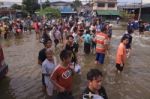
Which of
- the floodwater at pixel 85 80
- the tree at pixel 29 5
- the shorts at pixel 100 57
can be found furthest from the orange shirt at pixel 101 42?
the tree at pixel 29 5

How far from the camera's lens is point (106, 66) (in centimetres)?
1281

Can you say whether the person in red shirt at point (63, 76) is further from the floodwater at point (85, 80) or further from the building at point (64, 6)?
the building at point (64, 6)

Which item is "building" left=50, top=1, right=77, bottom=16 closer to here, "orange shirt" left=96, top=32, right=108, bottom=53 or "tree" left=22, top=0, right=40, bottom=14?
"tree" left=22, top=0, right=40, bottom=14

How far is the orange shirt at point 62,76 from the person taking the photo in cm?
555

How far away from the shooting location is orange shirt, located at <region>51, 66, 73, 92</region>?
5.55 m

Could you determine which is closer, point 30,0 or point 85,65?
point 85,65

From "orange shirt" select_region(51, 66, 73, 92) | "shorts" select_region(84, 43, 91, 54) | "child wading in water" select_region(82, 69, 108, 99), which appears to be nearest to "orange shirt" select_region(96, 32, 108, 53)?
"shorts" select_region(84, 43, 91, 54)

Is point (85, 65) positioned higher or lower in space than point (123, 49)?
lower

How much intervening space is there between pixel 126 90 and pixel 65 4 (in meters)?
104

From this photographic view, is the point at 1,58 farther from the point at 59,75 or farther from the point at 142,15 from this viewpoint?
the point at 142,15

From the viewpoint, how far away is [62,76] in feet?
18.5

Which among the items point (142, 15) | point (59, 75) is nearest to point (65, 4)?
point (142, 15)

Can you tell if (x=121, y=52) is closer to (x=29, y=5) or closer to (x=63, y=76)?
(x=63, y=76)

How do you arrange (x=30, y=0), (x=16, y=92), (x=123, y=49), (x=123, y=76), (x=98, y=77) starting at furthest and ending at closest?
(x=30, y=0) < (x=123, y=76) < (x=123, y=49) < (x=16, y=92) < (x=98, y=77)
